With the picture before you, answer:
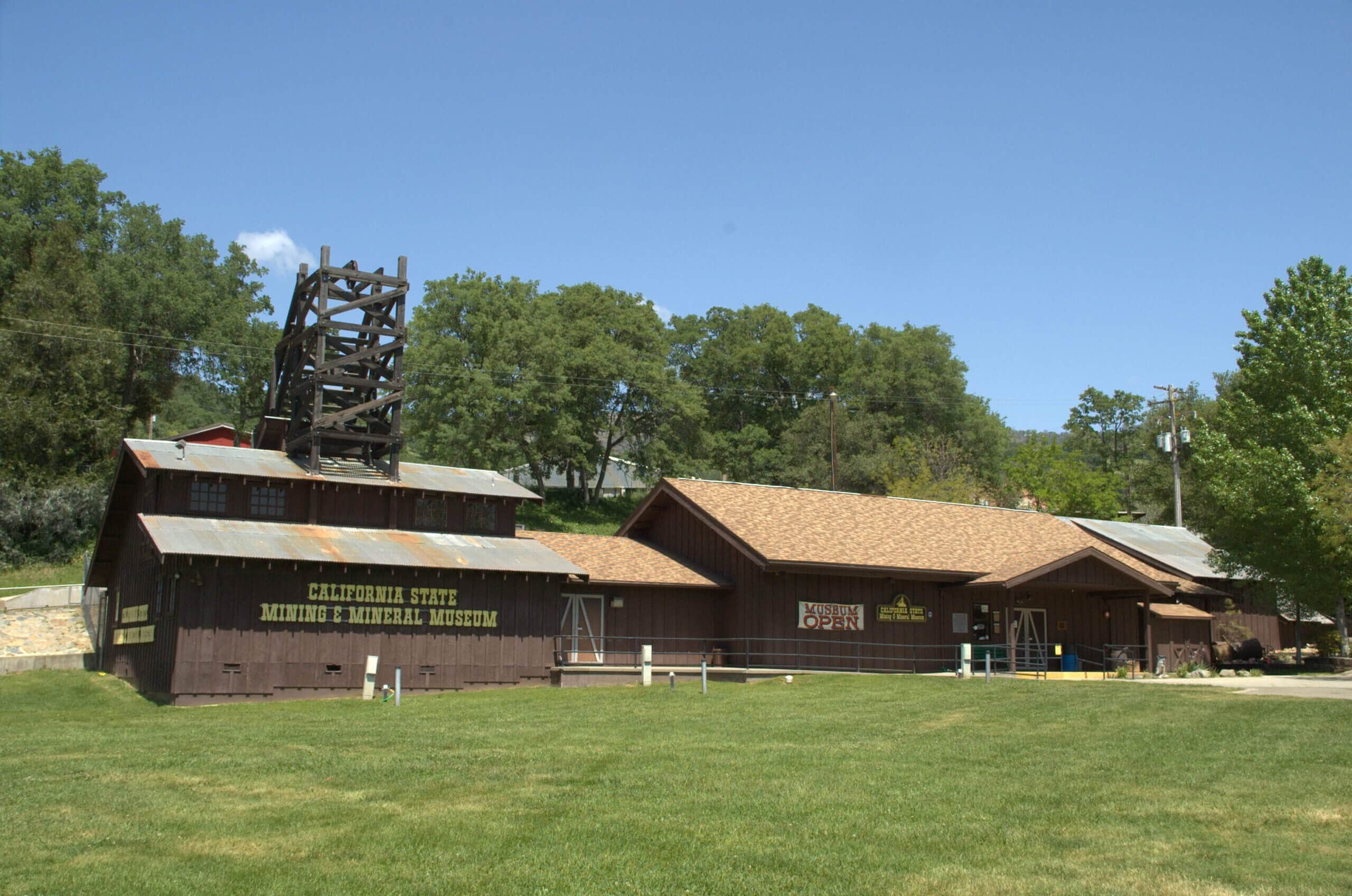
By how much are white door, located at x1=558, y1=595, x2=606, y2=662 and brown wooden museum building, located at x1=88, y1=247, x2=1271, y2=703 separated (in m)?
0.06

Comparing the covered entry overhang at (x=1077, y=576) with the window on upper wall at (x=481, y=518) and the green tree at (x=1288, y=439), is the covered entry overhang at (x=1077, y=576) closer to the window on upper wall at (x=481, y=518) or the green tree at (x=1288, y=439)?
the green tree at (x=1288, y=439)

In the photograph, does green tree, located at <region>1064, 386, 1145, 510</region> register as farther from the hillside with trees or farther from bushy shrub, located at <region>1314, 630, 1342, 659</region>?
bushy shrub, located at <region>1314, 630, 1342, 659</region>

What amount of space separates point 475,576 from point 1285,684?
1956 centimetres

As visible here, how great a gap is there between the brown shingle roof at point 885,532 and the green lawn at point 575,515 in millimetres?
25285

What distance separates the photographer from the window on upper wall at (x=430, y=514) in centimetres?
3059

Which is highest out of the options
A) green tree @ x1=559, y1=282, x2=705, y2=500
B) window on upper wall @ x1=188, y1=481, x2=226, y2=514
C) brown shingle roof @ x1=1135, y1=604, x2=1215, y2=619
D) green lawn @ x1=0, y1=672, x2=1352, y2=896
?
green tree @ x1=559, y1=282, x2=705, y2=500

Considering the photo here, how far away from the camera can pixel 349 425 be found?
104 feet

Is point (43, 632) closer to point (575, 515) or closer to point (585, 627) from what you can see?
point (585, 627)

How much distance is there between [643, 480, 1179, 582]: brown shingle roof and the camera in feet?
107

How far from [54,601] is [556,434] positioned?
27673 millimetres

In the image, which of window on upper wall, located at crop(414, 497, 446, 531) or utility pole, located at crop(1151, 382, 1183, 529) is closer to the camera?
window on upper wall, located at crop(414, 497, 446, 531)

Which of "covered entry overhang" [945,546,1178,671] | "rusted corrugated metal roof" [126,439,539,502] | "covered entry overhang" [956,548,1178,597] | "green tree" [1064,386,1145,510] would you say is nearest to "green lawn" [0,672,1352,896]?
"rusted corrugated metal roof" [126,439,539,502]

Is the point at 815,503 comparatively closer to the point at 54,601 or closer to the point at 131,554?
the point at 131,554

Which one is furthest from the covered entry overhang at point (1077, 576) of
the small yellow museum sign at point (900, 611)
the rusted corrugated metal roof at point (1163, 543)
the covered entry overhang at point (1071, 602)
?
the rusted corrugated metal roof at point (1163, 543)
